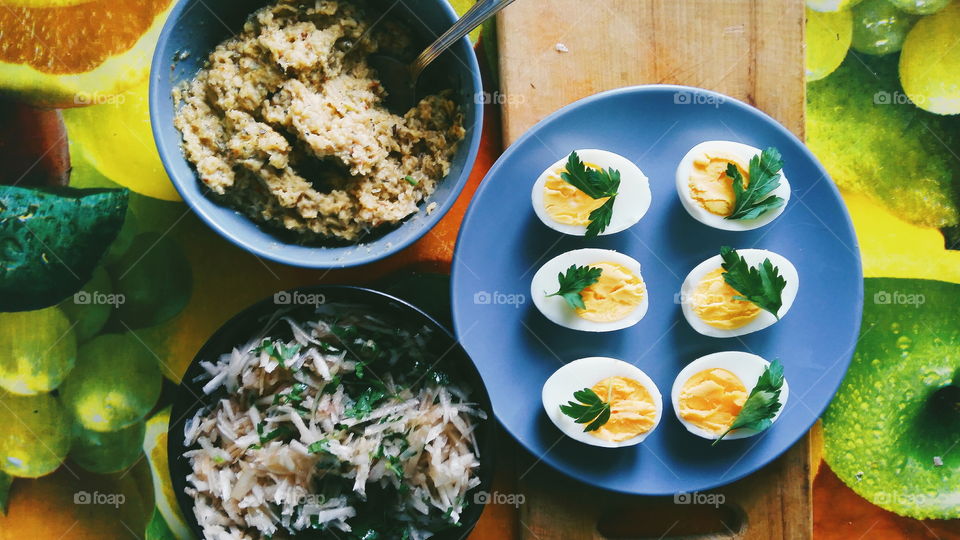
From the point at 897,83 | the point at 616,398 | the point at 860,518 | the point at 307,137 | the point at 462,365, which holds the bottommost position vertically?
the point at 860,518

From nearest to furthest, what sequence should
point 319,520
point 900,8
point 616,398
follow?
point 319,520 → point 616,398 → point 900,8

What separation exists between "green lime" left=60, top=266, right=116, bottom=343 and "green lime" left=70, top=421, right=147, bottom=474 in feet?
0.95

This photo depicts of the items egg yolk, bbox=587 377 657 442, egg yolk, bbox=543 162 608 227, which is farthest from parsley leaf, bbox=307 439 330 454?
egg yolk, bbox=543 162 608 227

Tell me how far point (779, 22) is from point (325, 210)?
1441mm

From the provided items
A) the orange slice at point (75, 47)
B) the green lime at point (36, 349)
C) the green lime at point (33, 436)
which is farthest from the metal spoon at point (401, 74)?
the green lime at point (33, 436)

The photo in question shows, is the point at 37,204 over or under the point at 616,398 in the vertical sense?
over

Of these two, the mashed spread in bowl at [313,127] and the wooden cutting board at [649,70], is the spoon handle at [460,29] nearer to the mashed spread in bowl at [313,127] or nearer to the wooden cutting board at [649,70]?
the mashed spread in bowl at [313,127]

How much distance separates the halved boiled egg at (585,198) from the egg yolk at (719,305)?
28 centimetres

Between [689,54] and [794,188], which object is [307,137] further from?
[794,188]

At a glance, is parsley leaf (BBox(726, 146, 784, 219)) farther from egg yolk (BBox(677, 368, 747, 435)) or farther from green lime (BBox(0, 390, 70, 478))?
green lime (BBox(0, 390, 70, 478))

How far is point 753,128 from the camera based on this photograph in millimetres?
2189

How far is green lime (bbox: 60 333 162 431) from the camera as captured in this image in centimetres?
225

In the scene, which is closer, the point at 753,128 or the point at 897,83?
the point at 753,128

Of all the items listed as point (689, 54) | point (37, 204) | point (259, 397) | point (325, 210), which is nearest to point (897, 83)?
point (689, 54)
